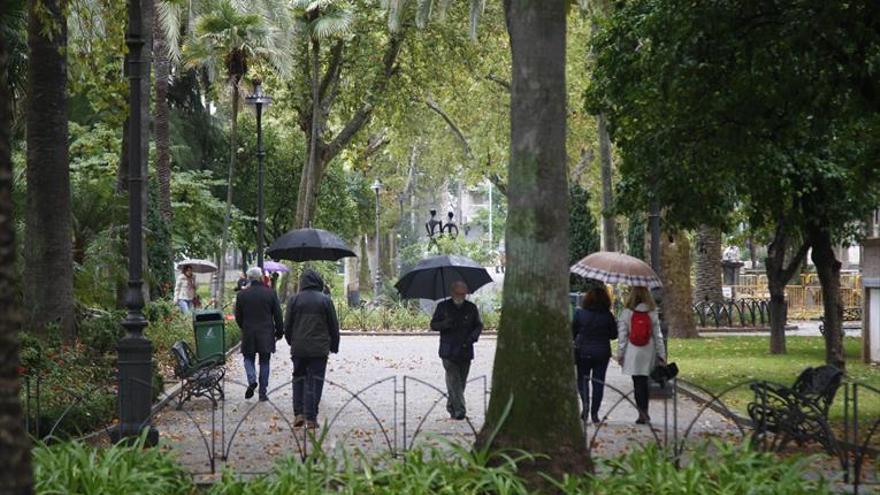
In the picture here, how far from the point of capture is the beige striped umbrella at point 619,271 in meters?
15.1

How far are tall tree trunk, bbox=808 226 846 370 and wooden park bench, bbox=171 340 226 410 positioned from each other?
968 cm

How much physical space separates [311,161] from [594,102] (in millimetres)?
21699

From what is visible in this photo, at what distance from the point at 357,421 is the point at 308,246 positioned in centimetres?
762

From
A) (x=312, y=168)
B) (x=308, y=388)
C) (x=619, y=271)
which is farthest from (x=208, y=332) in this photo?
(x=312, y=168)

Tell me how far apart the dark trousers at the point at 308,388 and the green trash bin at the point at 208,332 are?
517 cm

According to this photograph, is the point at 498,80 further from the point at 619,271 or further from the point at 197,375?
the point at 619,271

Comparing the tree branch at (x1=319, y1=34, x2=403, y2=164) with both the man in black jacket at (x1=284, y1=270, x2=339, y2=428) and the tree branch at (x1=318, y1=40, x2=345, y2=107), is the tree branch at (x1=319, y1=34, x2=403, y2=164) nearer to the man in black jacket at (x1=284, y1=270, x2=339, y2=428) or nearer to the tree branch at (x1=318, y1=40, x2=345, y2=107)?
the tree branch at (x1=318, y1=40, x2=345, y2=107)

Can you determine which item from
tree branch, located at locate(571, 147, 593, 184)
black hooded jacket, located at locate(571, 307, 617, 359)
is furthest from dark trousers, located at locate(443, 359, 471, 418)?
tree branch, located at locate(571, 147, 593, 184)

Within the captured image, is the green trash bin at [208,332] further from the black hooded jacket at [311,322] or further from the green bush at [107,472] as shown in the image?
the green bush at [107,472]

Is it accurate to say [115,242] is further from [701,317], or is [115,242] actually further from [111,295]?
[701,317]

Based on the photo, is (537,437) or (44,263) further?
(44,263)

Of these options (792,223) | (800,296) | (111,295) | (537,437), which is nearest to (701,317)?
(800,296)

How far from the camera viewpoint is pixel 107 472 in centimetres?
918

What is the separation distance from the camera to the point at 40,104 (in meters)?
17.8
